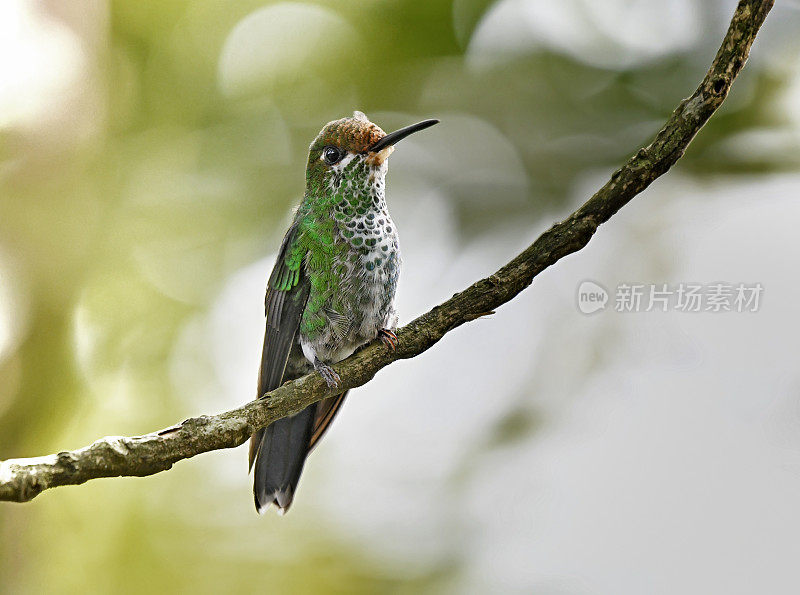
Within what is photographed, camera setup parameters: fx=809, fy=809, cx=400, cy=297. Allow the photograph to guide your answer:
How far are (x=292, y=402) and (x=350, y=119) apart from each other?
83 centimetres

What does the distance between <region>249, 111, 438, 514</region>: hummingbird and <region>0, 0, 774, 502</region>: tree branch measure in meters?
0.42

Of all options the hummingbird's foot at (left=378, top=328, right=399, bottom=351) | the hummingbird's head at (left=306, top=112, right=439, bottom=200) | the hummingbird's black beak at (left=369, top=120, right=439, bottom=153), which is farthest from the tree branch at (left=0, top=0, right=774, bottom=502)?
the hummingbird's head at (left=306, top=112, right=439, bottom=200)

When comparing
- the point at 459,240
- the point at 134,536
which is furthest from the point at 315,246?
the point at 134,536

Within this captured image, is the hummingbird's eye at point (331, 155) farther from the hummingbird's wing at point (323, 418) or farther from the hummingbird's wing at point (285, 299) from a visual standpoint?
the hummingbird's wing at point (323, 418)

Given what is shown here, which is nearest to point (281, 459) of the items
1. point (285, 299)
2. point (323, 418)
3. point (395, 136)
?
point (323, 418)

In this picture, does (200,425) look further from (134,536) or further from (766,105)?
(766,105)

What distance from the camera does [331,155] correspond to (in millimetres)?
2338

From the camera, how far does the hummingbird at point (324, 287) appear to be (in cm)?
234

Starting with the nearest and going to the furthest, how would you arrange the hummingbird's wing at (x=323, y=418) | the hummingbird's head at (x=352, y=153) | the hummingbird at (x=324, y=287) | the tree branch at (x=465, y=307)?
the tree branch at (x=465, y=307), the hummingbird's head at (x=352, y=153), the hummingbird at (x=324, y=287), the hummingbird's wing at (x=323, y=418)

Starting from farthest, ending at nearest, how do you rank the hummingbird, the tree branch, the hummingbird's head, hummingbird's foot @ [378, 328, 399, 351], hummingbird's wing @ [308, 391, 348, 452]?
hummingbird's wing @ [308, 391, 348, 452] → the hummingbird → the hummingbird's head → hummingbird's foot @ [378, 328, 399, 351] → the tree branch

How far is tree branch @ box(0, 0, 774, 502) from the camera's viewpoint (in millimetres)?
1584

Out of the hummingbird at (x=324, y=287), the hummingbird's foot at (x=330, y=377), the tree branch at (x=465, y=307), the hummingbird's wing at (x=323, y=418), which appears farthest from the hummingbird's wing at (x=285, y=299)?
the tree branch at (x=465, y=307)

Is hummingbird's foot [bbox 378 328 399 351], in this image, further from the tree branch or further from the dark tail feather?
the dark tail feather

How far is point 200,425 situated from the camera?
1745mm
